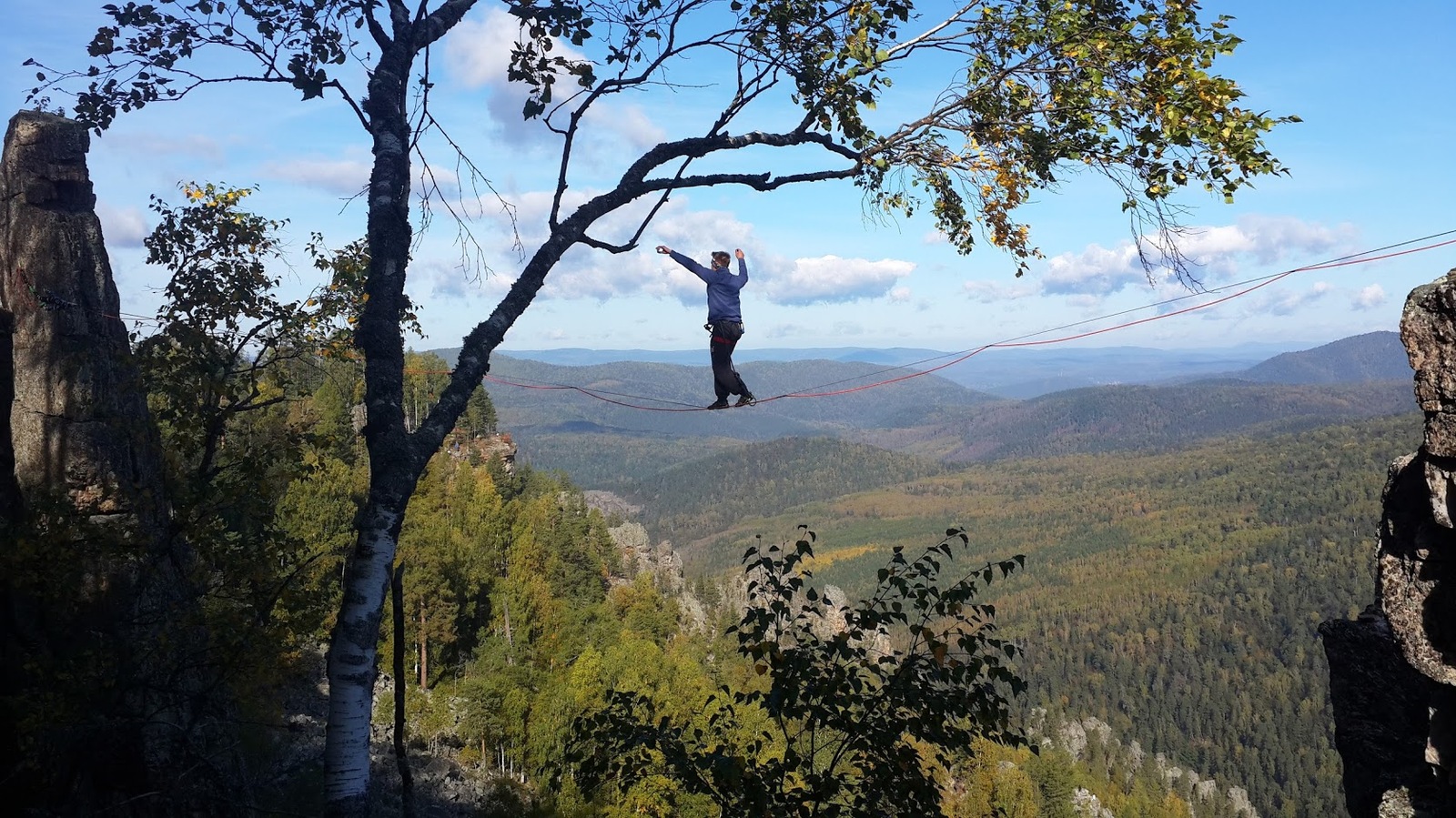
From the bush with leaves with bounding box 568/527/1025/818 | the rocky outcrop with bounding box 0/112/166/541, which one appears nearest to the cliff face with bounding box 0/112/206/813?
the rocky outcrop with bounding box 0/112/166/541

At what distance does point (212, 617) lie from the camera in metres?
9.34

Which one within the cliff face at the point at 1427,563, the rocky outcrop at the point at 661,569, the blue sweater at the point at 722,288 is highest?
the blue sweater at the point at 722,288

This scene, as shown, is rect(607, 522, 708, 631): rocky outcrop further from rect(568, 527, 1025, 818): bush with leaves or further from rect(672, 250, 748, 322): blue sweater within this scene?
rect(568, 527, 1025, 818): bush with leaves

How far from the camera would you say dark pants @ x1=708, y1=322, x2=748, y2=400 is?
38.8 feet

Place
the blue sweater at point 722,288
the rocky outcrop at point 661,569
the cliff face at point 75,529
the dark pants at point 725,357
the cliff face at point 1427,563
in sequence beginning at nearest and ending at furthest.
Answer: the cliff face at point 1427,563, the cliff face at point 75,529, the blue sweater at point 722,288, the dark pants at point 725,357, the rocky outcrop at point 661,569

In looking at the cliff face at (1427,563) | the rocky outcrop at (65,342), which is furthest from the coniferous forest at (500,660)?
the cliff face at (1427,563)

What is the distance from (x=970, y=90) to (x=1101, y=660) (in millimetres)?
196101

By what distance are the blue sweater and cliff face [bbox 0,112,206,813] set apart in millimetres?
6994

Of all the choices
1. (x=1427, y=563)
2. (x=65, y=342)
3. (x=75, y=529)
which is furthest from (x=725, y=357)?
(x=65, y=342)

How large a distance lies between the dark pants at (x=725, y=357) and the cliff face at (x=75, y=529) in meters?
7.35

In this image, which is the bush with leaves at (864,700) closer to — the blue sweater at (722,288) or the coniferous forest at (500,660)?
the coniferous forest at (500,660)

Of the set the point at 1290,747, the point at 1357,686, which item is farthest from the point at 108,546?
the point at 1290,747

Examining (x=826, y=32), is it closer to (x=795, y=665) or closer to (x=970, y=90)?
(x=970, y=90)

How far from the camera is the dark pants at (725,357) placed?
1184 cm
